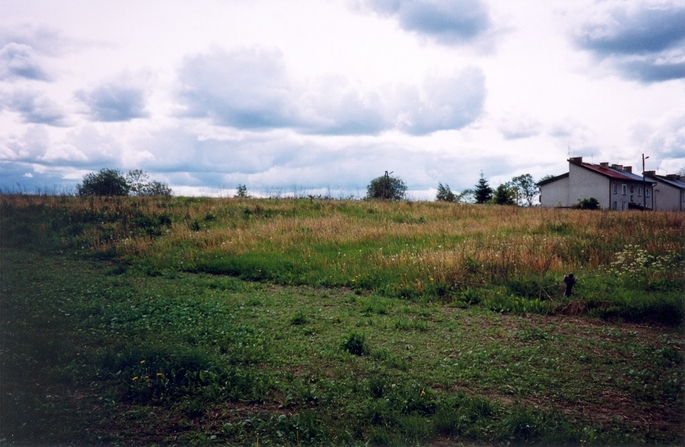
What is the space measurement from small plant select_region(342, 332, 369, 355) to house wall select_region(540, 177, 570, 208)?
62.4 meters

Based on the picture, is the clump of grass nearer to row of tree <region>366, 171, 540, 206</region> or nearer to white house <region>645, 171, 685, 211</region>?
row of tree <region>366, 171, 540, 206</region>

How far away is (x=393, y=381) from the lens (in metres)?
5.45

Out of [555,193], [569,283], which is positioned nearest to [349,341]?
[569,283]

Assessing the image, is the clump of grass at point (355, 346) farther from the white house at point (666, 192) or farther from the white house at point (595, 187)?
the white house at point (666, 192)

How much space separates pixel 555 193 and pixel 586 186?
5317 millimetres

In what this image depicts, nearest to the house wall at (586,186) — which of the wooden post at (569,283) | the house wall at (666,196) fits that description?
the house wall at (666,196)

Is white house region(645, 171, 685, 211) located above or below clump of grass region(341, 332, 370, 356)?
above

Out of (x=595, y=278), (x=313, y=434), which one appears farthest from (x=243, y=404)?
(x=595, y=278)

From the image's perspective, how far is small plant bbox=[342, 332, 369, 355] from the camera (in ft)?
21.6

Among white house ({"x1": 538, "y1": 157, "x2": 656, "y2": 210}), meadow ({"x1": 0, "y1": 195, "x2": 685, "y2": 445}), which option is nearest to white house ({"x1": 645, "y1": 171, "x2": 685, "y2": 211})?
white house ({"x1": 538, "y1": 157, "x2": 656, "y2": 210})

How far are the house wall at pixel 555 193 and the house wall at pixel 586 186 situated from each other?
0.91 meters

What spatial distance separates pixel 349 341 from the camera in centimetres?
671

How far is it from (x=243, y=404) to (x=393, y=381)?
1.73 meters

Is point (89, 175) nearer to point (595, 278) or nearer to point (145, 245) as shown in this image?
point (145, 245)
